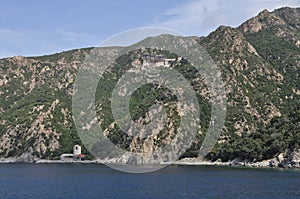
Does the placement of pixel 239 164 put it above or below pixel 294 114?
below

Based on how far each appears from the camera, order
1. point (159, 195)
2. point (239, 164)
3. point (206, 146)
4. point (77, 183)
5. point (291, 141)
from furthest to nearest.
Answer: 1. point (206, 146)
2. point (239, 164)
3. point (291, 141)
4. point (77, 183)
5. point (159, 195)

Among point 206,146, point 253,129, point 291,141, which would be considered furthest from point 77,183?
point 253,129

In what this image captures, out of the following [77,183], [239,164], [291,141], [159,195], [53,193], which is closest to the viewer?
[159,195]

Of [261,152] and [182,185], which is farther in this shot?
[261,152]

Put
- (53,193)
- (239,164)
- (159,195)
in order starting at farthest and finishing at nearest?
(239,164)
(53,193)
(159,195)

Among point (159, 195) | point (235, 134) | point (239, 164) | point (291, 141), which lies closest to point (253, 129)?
point (235, 134)

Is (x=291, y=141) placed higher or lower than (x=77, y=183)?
higher

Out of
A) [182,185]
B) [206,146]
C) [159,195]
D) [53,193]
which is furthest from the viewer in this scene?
[206,146]

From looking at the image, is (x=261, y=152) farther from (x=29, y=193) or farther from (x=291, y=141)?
(x=29, y=193)

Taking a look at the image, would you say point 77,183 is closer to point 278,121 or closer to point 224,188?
point 224,188

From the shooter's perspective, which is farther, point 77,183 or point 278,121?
point 278,121
